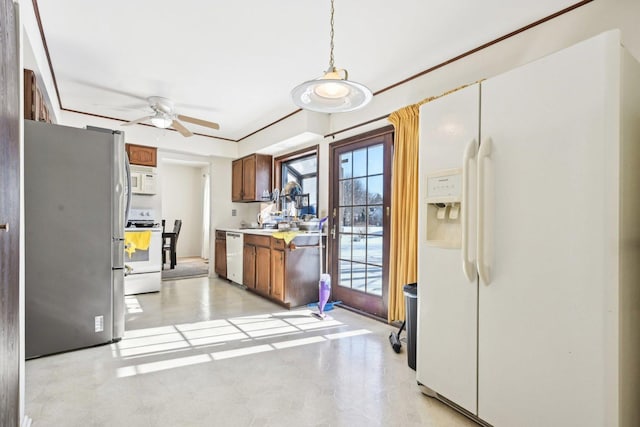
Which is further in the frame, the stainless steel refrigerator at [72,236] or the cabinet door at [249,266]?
the cabinet door at [249,266]

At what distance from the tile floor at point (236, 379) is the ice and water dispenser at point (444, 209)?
3.18 feet

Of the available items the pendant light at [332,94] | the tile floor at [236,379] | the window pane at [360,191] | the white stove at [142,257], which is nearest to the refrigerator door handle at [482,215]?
the pendant light at [332,94]

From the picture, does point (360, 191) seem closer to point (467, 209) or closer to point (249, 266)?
point (249, 266)

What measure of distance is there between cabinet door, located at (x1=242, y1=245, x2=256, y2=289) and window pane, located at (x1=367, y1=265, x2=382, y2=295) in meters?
1.68

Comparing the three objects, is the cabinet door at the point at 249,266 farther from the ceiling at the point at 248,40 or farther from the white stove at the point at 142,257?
the ceiling at the point at 248,40

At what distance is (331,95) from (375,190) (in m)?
1.71

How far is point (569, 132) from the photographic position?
1.33 meters

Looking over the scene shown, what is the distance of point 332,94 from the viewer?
1.97 m

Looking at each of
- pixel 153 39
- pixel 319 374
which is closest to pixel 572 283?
pixel 319 374

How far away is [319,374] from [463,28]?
268cm

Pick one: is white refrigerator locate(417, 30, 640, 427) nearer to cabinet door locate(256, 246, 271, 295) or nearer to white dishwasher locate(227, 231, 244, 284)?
cabinet door locate(256, 246, 271, 295)

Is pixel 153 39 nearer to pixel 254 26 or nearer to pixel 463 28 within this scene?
pixel 254 26

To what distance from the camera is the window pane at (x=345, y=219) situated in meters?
3.87

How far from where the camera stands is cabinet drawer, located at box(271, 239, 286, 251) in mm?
3848
